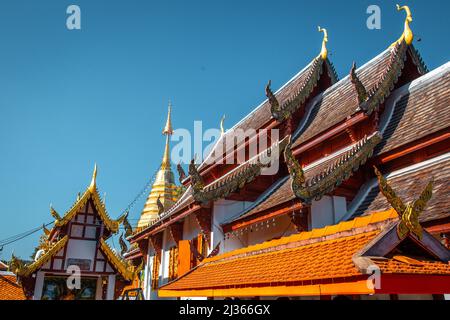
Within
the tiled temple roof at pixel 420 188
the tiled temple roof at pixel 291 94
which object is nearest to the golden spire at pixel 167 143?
the tiled temple roof at pixel 291 94

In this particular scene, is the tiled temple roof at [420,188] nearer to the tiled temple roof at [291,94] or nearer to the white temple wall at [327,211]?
the white temple wall at [327,211]

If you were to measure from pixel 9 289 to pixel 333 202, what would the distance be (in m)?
12.0

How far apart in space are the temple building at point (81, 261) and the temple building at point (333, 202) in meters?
1.75

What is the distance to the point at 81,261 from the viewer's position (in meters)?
12.3

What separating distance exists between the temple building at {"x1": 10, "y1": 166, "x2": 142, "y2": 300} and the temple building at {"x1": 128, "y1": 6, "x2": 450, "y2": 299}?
1753mm

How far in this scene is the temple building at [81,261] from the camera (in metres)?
11.7

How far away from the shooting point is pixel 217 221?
33.9 feet

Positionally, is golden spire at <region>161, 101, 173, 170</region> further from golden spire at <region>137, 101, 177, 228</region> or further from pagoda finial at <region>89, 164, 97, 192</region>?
pagoda finial at <region>89, 164, 97, 192</region>

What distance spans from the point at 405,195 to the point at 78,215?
400 inches

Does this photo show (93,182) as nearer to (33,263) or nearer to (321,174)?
(33,263)

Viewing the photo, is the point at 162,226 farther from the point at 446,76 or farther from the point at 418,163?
the point at 446,76
